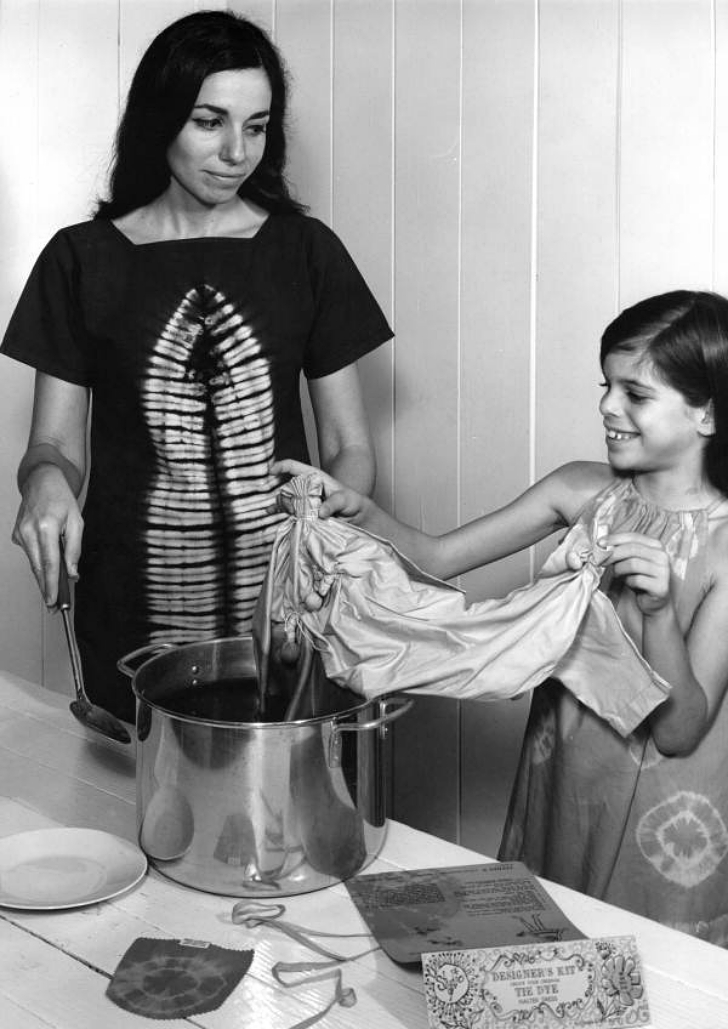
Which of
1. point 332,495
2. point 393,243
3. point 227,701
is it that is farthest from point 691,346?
point 393,243

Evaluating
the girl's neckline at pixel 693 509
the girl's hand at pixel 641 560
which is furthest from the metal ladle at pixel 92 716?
the girl's neckline at pixel 693 509

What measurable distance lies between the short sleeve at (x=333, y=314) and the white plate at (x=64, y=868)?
88 cm

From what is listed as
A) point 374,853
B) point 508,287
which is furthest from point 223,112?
point 374,853

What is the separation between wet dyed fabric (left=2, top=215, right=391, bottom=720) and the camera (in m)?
1.79

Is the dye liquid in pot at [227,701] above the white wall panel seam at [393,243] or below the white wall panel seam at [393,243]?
below

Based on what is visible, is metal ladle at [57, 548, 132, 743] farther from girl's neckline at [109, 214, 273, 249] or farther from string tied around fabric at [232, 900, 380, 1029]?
girl's neckline at [109, 214, 273, 249]

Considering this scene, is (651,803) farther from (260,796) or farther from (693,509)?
(260,796)

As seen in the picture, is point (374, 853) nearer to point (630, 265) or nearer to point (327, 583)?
point (327, 583)

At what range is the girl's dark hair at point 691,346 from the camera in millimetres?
1443

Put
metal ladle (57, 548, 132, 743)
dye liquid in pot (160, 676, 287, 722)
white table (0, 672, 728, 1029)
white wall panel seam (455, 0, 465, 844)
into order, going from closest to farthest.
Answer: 1. white table (0, 672, 728, 1029)
2. dye liquid in pot (160, 676, 287, 722)
3. metal ladle (57, 548, 132, 743)
4. white wall panel seam (455, 0, 465, 844)

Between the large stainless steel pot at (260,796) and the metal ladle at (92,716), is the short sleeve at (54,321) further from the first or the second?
the large stainless steel pot at (260,796)

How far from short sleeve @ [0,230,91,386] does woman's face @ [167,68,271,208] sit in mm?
238

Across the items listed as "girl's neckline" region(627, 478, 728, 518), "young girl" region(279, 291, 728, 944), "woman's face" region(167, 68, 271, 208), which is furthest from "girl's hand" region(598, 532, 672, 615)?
"woman's face" region(167, 68, 271, 208)

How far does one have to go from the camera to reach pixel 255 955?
1004 mm
